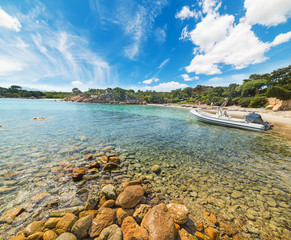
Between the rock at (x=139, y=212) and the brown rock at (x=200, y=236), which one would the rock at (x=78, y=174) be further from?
the brown rock at (x=200, y=236)

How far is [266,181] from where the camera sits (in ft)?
15.4

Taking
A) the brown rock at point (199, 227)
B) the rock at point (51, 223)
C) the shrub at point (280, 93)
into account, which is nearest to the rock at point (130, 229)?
the brown rock at point (199, 227)

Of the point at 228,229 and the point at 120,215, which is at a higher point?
the point at 120,215

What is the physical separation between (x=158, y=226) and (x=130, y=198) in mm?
1177

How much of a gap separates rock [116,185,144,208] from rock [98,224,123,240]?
2.38 ft

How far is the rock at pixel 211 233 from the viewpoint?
8.36ft

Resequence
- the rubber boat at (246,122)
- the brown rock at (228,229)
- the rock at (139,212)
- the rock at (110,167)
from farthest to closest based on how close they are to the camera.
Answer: the rubber boat at (246,122) < the rock at (110,167) < the rock at (139,212) < the brown rock at (228,229)

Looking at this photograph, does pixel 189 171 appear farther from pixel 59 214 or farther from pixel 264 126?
pixel 264 126

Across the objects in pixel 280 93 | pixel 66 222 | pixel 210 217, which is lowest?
pixel 210 217

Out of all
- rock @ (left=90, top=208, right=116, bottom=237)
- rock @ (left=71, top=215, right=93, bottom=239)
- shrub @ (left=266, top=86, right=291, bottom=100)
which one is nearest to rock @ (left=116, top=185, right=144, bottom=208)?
rock @ (left=90, top=208, right=116, bottom=237)

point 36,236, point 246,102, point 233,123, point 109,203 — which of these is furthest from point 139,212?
point 246,102

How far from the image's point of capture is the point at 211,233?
103 inches

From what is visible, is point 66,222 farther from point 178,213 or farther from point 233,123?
point 233,123

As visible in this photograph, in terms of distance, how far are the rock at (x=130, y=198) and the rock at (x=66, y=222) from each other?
115cm
